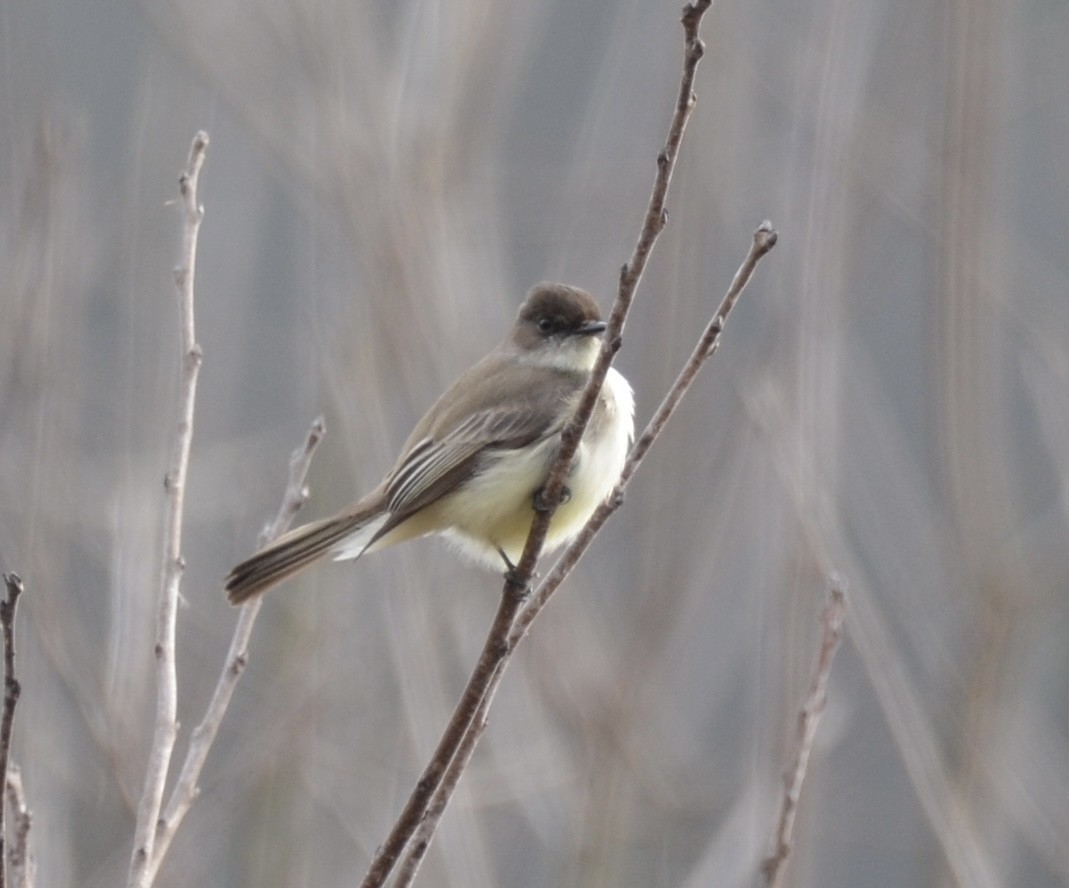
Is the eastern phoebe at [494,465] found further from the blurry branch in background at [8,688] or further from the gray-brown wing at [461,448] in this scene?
the blurry branch in background at [8,688]

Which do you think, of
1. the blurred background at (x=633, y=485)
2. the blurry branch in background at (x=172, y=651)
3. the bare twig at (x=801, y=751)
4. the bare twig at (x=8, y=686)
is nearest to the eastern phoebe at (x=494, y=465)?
the blurred background at (x=633, y=485)

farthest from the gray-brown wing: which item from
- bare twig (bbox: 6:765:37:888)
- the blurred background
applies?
bare twig (bbox: 6:765:37:888)

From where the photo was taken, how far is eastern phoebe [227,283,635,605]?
4316mm

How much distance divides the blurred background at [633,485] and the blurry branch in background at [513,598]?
1219mm

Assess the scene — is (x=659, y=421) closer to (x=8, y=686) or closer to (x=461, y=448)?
(x=8, y=686)

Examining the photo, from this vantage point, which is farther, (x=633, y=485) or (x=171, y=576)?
(x=633, y=485)

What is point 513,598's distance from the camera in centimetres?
297

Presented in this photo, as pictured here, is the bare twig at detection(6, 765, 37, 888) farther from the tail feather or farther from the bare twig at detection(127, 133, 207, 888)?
the tail feather

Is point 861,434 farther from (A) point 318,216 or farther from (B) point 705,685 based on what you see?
(A) point 318,216

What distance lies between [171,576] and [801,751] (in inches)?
44.2

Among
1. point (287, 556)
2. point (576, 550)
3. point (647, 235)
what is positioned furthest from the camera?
point (287, 556)

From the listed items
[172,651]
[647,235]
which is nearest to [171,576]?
[172,651]

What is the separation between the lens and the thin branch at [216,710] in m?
2.72

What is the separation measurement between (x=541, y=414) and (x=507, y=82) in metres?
1.59
